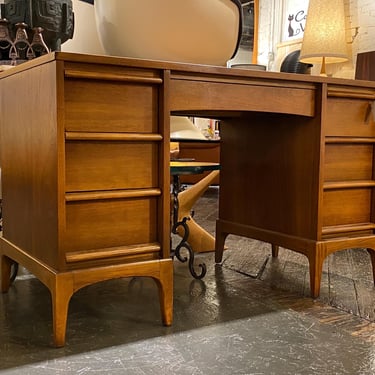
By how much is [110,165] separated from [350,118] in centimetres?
95

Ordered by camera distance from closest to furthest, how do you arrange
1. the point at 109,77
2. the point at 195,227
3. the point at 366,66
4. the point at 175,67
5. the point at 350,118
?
the point at 109,77, the point at 175,67, the point at 350,118, the point at 195,227, the point at 366,66

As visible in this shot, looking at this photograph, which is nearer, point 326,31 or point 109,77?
point 109,77

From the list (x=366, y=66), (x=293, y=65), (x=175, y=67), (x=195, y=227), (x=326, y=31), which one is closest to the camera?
(x=175, y=67)

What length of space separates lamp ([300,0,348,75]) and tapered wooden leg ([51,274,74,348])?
2468 mm

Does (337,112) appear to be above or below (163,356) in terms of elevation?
above

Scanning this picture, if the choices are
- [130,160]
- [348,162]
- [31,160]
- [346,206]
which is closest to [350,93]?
[348,162]

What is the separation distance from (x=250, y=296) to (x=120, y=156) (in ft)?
2.53

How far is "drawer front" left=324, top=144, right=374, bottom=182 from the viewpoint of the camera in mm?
1804

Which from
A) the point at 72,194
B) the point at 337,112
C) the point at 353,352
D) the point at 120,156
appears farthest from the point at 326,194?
the point at 72,194

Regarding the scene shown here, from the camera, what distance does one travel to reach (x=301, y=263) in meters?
2.34

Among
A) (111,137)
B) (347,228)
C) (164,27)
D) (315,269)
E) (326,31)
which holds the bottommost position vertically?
(315,269)

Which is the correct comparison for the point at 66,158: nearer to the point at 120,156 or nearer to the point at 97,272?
the point at 120,156

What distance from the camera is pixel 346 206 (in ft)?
6.07

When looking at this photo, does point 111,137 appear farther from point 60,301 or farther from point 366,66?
point 366,66
